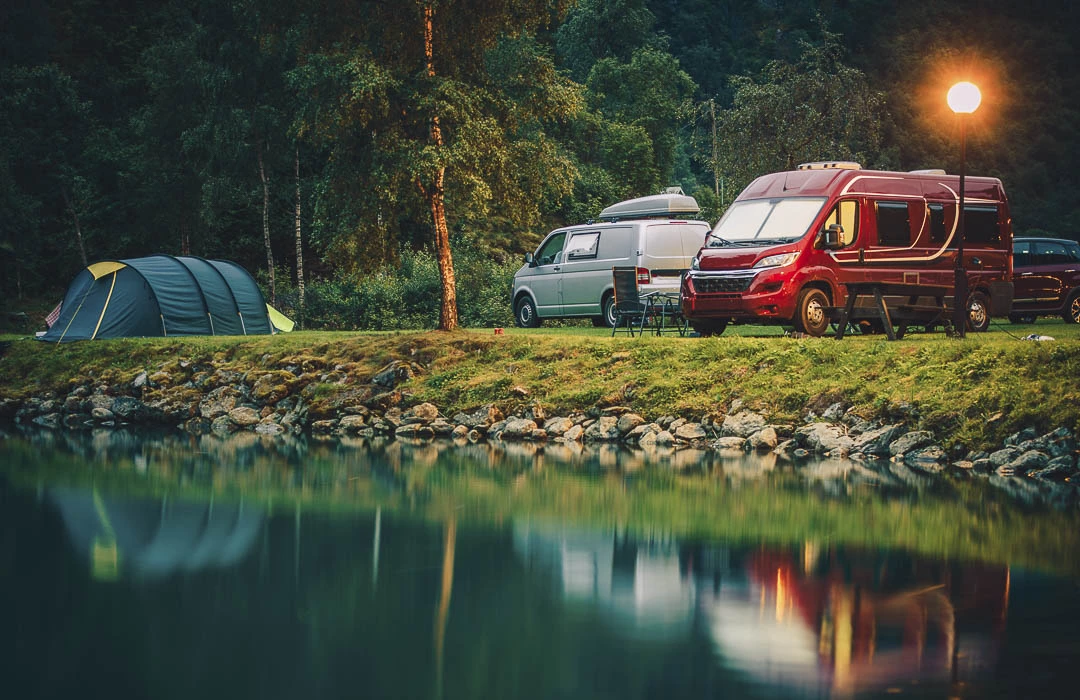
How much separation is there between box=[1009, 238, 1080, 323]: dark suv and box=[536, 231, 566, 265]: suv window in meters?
9.58

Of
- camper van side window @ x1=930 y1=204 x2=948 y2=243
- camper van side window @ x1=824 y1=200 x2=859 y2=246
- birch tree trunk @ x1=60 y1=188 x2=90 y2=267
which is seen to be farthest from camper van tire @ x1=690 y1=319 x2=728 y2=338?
birch tree trunk @ x1=60 y1=188 x2=90 y2=267

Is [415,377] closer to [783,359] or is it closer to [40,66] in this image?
[783,359]

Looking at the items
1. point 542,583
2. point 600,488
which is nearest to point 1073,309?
point 600,488

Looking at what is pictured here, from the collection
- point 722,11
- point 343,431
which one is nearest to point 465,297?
point 343,431

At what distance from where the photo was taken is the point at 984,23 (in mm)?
82062

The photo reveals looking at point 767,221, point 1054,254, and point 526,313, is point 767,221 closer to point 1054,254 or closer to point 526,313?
point 526,313

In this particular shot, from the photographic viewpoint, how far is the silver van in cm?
2461

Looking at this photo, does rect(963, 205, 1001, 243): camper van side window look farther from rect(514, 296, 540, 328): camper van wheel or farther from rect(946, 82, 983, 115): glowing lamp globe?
rect(514, 296, 540, 328): camper van wheel

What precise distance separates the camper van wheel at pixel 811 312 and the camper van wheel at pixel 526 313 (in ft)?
27.6

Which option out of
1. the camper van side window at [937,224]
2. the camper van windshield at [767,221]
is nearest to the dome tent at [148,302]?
the camper van windshield at [767,221]

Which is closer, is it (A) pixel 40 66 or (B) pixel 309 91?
(B) pixel 309 91

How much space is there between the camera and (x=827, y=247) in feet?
65.3

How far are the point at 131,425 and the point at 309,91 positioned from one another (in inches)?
277

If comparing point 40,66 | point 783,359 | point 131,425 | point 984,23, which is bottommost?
point 131,425
